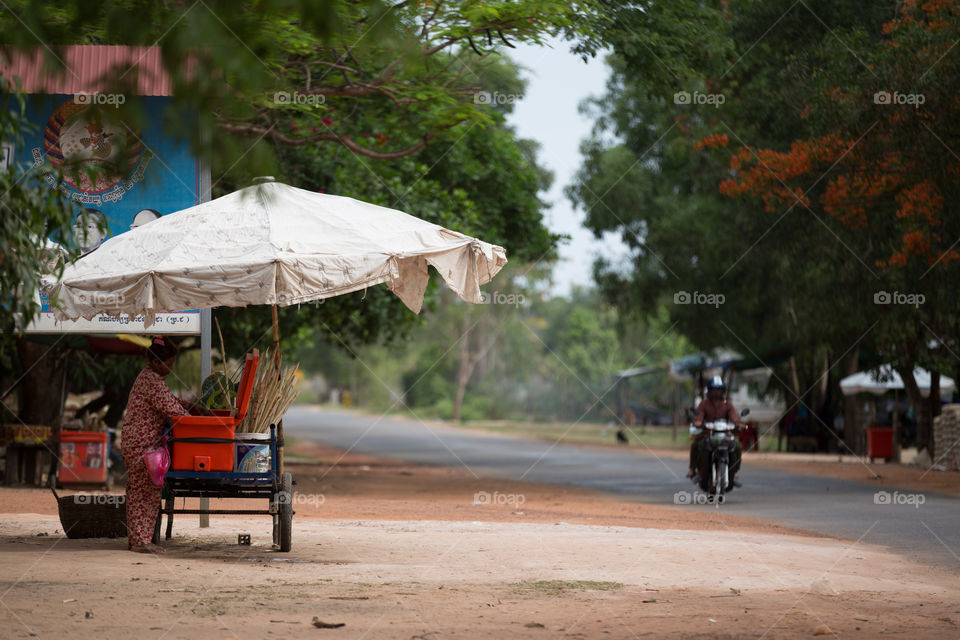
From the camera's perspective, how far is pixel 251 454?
948cm

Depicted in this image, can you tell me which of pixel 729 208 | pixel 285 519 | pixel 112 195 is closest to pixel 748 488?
pixel 729 208

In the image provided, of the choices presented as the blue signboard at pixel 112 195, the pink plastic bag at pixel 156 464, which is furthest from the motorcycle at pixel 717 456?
the pink plastic bag at pixel 156 464

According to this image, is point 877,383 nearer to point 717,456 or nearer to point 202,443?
point 717,456

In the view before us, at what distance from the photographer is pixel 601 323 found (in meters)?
82.0

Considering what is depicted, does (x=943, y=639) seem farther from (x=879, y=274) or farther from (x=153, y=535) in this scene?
(x=879, y=274)

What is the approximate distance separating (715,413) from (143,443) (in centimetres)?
1003

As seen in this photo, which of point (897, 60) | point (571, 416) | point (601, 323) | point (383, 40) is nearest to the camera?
point (383, 40)

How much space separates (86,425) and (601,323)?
66.0m

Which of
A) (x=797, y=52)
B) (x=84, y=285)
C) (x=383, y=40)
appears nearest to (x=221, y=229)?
(x=84, y=285)

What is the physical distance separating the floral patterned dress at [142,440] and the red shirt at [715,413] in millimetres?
9681

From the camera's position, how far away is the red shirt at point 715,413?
56.4 ft

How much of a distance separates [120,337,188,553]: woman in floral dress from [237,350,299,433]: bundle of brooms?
1.88 feet

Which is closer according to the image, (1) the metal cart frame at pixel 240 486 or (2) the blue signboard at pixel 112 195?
(1) the metal cart frame at pixel 240 486

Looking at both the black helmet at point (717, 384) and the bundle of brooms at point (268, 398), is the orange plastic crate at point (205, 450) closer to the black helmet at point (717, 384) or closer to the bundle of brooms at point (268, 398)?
the bundle of brooms at point (268, 398)
